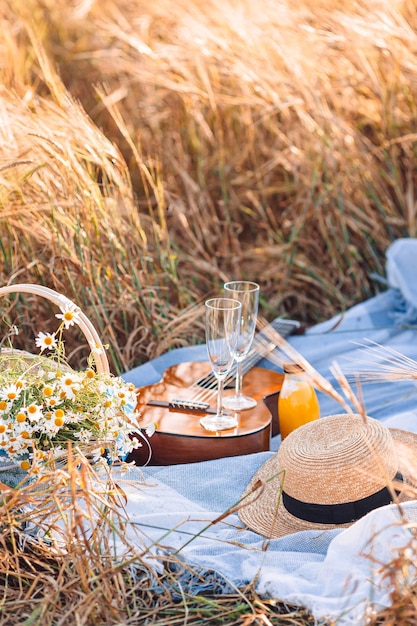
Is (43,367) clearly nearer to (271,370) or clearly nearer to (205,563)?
(205,563)

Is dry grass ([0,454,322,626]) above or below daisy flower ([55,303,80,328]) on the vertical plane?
below

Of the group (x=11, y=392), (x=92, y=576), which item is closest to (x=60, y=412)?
(x=11, y=392)

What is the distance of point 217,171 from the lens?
4406 millimetres

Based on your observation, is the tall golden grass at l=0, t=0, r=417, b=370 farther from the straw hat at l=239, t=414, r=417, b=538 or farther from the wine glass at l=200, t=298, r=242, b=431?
the straw hat at l=239, t=414, r=417, b=538

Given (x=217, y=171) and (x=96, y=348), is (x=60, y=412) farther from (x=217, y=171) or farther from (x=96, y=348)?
(x=217, y=171)

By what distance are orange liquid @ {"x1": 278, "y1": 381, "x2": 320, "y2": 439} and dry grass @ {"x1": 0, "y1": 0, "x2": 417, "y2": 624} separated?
2.42ft

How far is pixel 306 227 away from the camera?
4148mm

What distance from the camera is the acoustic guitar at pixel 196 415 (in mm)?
2535

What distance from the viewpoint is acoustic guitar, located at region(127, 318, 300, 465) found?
254cm

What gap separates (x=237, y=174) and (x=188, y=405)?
6.72 ft

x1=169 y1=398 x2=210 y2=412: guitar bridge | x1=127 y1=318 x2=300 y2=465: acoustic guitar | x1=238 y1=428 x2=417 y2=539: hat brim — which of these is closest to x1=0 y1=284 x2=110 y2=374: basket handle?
x1=127 y1=318 x2=300 y2=465: acoustic guitar

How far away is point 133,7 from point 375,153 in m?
2.33

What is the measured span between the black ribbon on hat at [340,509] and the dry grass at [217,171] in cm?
121

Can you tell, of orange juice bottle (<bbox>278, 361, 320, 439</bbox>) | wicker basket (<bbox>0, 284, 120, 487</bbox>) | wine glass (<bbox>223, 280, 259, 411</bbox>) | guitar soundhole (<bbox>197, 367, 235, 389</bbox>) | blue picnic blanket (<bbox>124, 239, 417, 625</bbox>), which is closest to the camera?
blue picnic blanket (<bbox>124, 239, 417, 625</bbox>)
